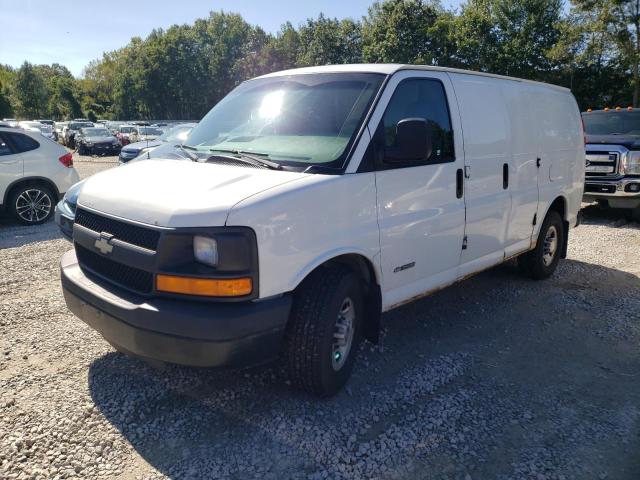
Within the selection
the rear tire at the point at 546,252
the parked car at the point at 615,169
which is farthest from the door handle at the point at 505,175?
the parked car at the point at 615,169

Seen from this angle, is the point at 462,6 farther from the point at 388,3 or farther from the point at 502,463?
the point at 502,463

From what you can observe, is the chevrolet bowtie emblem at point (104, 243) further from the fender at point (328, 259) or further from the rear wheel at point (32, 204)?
the rear wheel at point (32, 204)

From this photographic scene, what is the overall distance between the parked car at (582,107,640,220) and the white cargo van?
5689mm

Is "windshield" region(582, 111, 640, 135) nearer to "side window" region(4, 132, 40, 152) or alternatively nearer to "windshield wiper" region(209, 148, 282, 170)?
"windshield wiper" region(209, 148, 282, 170)

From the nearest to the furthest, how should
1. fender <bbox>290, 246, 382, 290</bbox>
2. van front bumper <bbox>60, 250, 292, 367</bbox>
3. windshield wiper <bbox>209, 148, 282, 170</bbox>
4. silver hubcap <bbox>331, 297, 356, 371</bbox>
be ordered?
van front bumper <bbox>60, 250, 292, 367</bbox> → fender <bbox>290, 246, 382, 290</bbox> → windshield wiper <bbox>209, 148, 282, 170</bbox> → silver hubcap <bbox>331, 297, 356, 371</bbox>

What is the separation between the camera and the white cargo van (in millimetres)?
2738

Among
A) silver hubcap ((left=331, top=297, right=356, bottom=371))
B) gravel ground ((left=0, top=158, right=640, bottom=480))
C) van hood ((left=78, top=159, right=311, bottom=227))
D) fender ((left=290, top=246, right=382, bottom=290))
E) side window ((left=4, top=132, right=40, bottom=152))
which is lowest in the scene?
gravel ground ((left=0, top=158, right=640, bottom=480))

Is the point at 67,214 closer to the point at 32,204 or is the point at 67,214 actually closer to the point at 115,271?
the point at 115,271

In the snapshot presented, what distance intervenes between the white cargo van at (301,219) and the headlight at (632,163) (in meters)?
5.69

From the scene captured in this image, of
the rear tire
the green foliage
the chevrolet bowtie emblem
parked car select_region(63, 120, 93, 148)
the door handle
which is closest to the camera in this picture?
the chevrolet bowtie emblem

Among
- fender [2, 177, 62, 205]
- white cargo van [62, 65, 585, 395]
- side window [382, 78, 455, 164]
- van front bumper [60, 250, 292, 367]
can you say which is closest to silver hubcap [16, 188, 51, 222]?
fender [2, 177, 62, 205]

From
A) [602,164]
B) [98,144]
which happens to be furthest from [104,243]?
[98,144]

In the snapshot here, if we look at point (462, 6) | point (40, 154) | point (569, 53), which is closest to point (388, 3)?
point (462, 6)

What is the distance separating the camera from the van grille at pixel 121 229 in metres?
2.83
